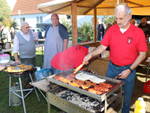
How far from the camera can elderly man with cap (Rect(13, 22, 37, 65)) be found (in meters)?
3.75

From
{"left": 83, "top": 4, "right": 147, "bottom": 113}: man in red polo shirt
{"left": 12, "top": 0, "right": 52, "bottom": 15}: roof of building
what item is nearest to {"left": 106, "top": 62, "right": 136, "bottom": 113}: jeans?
{"left": 83, "top": 4, "right": 147, "bottom": 113}: man in red polo shirt

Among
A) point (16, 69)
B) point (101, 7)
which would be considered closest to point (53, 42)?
point (16, 69)

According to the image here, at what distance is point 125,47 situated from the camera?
2.16 meters

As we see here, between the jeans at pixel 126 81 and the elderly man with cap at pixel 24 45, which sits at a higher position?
the elderly man with cap at pixel 24 45

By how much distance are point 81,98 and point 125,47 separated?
807 mm

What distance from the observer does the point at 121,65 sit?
227 centimetres

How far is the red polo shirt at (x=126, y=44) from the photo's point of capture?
2.09 m

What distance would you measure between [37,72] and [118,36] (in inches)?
69.4

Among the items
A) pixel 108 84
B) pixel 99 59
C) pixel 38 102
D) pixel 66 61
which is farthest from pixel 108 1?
pixel 108 84

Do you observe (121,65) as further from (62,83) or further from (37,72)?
(37,72)

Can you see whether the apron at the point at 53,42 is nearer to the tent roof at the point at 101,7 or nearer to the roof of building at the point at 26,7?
the tent roof at the point at 101,7

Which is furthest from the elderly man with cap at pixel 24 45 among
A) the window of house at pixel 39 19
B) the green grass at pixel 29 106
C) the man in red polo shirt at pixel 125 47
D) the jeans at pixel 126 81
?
the window of house at pixel 39 19

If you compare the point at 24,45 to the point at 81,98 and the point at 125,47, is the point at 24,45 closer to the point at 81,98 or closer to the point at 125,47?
the point at 81,98

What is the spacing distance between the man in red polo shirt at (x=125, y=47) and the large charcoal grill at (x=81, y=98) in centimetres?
18
